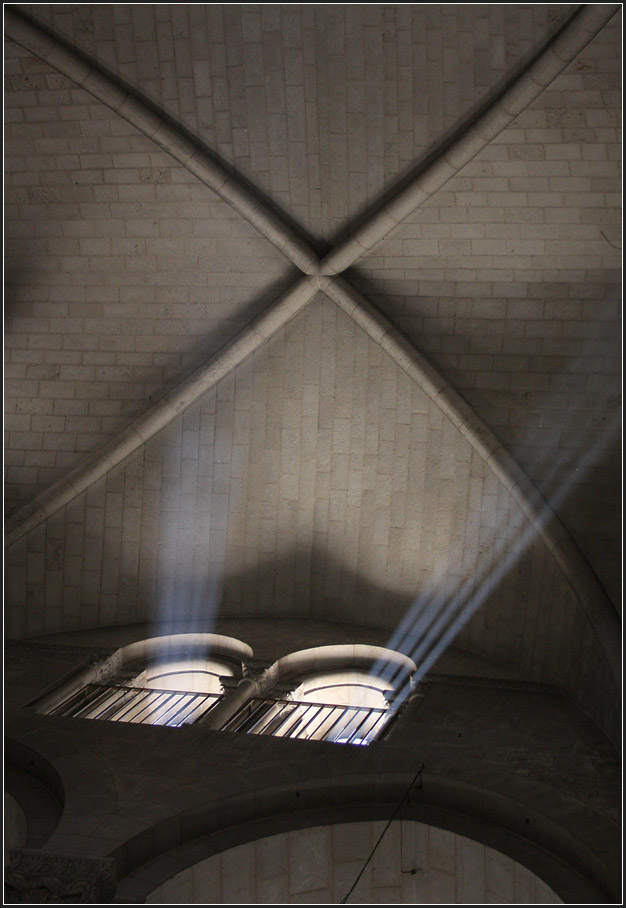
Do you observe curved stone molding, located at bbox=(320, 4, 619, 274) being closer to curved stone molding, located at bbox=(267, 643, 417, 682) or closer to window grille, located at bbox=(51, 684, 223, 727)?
curved stone molding, located at bbox=(267, 643, 417, 682)

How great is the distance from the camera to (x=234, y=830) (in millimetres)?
7453

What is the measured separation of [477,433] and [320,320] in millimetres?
2422

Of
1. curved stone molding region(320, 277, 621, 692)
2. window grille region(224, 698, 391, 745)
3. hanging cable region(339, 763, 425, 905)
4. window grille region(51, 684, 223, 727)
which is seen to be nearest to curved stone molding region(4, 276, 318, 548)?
curved stone molding region(320, 277, 621, 692)

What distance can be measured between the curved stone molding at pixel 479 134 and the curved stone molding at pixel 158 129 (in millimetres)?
593

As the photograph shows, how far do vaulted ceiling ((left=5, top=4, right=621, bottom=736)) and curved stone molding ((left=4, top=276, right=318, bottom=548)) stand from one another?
39mm

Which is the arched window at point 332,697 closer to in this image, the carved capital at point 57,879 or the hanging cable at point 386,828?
the hanging cable at point 386,828

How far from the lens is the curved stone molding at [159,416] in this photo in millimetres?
11266

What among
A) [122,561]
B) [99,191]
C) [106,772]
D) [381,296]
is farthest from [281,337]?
[106,772]

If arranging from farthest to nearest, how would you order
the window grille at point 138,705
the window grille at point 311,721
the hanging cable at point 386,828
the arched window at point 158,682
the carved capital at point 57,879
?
the arched window at point 158,682 → the window grille at point 138,705 → the window grille at point 311,721 → the hanging cable at point 386,828 → the carved capital at point 57,879

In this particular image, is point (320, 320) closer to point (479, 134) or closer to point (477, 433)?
point (477, 433)

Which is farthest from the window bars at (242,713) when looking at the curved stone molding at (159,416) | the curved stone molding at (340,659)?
the curved stone molding at (159,416)

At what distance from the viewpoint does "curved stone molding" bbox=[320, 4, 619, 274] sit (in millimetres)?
8430

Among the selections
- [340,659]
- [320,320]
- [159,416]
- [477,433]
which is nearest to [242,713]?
[340,659]

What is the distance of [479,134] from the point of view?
934 centimetres
